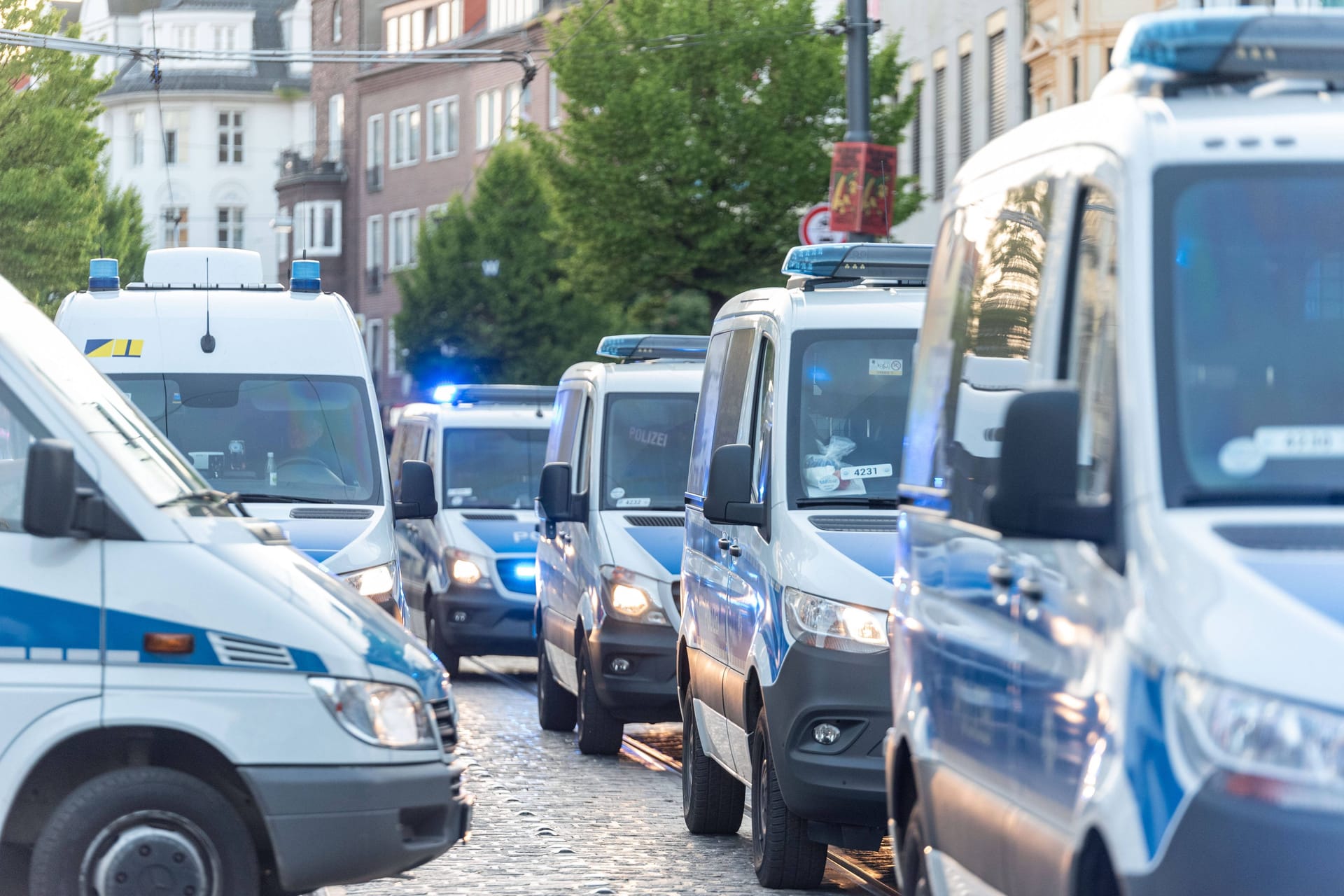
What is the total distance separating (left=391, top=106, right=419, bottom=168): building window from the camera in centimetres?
7981

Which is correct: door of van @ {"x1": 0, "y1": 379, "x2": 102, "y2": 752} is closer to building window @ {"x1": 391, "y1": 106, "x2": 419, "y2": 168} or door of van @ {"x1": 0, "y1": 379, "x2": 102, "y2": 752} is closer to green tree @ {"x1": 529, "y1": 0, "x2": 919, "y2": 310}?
green tree @ {"x1": 529, "y1": 0, "x2": 919, "y2": 310}

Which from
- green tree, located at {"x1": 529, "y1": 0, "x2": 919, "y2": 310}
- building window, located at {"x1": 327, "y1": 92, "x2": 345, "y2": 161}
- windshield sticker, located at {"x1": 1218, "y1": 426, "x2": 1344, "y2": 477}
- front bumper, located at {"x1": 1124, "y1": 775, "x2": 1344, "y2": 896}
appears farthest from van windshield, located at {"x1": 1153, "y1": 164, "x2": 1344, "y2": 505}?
building window, located at {"x1": 327, "y1": 92, "x2": 345, "y2": 161}

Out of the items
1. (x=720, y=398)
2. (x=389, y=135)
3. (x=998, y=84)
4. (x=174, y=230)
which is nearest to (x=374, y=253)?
(x=389, y=135)

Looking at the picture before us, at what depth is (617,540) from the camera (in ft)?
45.8

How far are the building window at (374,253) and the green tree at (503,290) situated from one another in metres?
22.7

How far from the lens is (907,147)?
4081 cm

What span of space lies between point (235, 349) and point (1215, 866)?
875 centimetres

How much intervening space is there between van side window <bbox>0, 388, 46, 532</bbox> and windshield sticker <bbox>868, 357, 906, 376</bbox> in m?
3.92

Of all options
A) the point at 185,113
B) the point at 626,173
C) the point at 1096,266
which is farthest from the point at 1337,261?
the point at 185,113

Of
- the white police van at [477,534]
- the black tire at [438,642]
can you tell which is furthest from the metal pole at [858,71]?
the black tire at [438,642]

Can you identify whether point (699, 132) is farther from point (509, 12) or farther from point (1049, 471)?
point (509, 12)

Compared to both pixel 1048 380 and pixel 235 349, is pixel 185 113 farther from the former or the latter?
pixel 1048 380

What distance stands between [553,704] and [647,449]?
2.04 m

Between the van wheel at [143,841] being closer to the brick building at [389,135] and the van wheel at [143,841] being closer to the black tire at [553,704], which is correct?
the black tire at [553,704]
